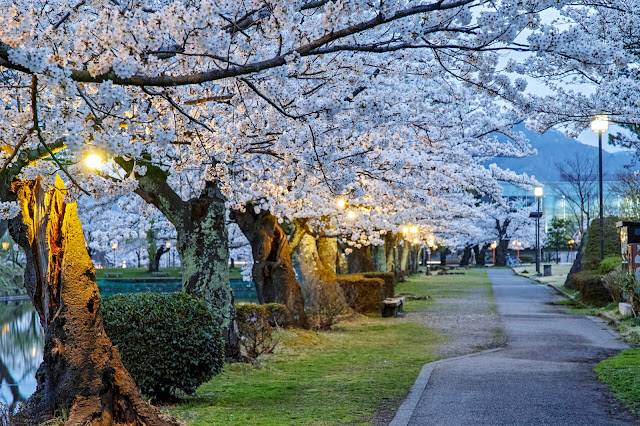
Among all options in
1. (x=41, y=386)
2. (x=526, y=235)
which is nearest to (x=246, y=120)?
(x=41, y=386)

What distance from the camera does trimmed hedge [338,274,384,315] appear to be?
2244cm

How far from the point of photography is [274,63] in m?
5.36

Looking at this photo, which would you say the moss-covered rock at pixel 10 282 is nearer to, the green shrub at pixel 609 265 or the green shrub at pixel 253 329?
the green shrub at pixel 609 265

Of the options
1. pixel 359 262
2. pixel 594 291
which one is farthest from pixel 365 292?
pixel 359 262

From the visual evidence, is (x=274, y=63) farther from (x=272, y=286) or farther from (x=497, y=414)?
(x=272, y=286)

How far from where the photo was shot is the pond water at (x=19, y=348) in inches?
619

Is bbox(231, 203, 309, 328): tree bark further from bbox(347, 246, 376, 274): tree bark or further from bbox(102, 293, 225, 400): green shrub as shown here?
bbox(347, 246, 376, 274): tree bark

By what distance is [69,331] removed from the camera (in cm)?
691

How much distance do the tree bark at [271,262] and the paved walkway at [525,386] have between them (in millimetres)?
5299

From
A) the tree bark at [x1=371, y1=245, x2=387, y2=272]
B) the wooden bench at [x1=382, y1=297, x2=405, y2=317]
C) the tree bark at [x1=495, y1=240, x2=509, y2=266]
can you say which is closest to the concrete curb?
the wooden bench at [x1=382, y1=297, x2=405, y2=317]

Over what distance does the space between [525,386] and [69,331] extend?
6.19 m

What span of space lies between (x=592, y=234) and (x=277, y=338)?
20.4m

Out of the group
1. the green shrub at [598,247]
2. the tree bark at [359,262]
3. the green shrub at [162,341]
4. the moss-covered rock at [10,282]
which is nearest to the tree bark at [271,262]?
the green shrub at [162,341]

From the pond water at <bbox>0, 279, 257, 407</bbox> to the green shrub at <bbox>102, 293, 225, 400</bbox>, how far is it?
5.19 feet
